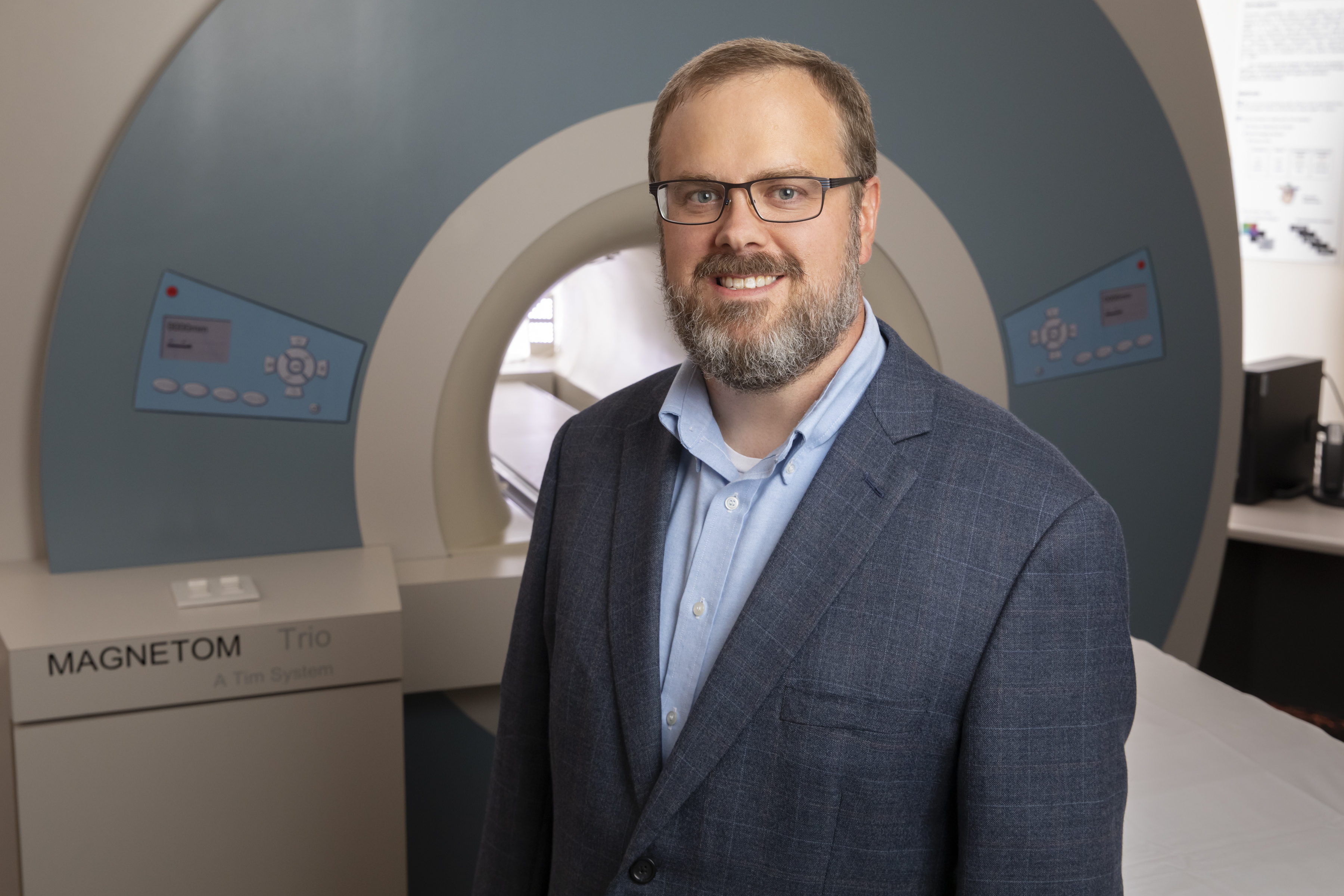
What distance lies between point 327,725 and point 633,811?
2.96ft

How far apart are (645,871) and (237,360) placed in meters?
1.22

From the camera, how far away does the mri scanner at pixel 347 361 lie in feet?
5.32

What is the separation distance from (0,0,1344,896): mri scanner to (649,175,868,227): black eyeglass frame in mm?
977

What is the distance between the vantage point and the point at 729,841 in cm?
90

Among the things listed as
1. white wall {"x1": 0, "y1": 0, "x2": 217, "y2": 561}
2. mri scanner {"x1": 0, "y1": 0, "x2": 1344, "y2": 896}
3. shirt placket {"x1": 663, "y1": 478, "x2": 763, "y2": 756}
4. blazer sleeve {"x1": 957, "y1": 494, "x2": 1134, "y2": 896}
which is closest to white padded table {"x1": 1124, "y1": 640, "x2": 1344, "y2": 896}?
mri scanner {"x1": 0, "y1": 0, "x2": 1344, "y2": 896}

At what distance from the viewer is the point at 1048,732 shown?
0.82 m

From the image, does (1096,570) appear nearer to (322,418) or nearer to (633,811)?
(633,811)

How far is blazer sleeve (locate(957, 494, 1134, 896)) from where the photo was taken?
820 millimetres

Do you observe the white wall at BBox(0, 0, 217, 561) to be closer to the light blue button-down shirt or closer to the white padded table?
the light blue button-down shirt

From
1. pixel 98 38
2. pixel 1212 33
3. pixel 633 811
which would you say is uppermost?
pixel 1212 33

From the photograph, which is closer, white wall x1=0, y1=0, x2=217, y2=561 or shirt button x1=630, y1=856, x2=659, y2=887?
shirt button x1=630, y1=856, x2=659, y2=887

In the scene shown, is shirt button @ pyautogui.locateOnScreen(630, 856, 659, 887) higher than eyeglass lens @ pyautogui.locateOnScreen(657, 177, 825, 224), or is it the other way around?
eyeglass lens @ pyautogui.locateOnScreen(657, 177, 825, 224)

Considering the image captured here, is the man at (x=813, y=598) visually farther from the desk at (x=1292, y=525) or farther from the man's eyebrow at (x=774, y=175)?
the desk at (x=1292, y=525)

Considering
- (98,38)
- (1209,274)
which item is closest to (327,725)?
(98,38)
